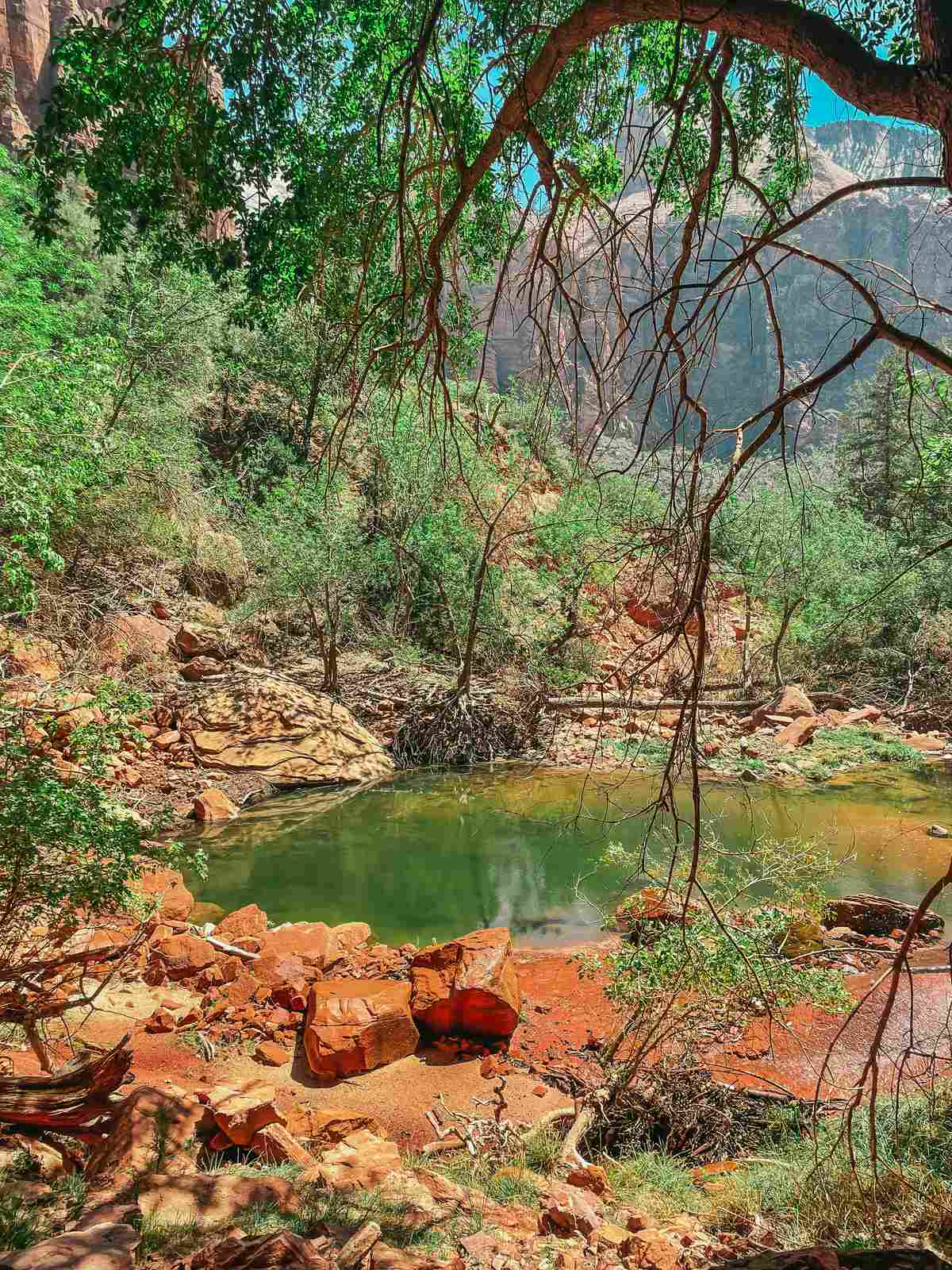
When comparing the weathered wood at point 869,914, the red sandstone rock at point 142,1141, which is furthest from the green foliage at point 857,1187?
the weathered wood at point 869,914

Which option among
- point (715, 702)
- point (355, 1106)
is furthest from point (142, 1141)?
point (715, 702)

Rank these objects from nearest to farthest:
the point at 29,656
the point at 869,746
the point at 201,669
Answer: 1. the point at 29,656
2. the point at 201,669
3. the point at 869,746

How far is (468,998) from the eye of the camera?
5.20 metres

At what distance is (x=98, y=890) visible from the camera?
3.29 m

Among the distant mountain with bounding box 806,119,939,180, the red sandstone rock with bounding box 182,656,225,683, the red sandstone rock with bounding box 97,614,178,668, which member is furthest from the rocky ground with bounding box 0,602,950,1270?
the red sandstone rock with bounding box 182,656,225,683

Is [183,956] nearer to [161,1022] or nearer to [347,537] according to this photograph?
[161,1022]

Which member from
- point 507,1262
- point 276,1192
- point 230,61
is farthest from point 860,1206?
point 230,61

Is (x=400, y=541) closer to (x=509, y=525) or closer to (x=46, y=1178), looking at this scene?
(x=509, y=525)

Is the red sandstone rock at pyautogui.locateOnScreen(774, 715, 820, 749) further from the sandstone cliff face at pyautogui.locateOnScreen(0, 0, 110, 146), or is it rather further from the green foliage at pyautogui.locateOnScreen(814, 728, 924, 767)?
the sandstone cliff face at pyautogui.locateOnScreen(0, 0, 110, 146)

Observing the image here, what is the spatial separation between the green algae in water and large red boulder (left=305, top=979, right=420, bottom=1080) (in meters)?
1.68

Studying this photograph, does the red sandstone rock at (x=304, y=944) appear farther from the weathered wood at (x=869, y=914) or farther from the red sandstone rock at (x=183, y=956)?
the weathered wood at (x=869, y=914)

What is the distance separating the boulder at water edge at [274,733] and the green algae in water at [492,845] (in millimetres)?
503

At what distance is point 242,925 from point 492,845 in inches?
134

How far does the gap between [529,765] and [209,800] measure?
4.93m
